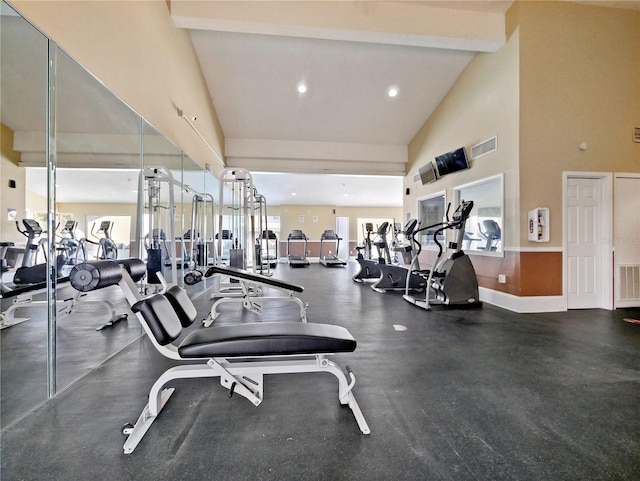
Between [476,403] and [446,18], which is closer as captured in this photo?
[476,403]

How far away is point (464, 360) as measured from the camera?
2.31 m

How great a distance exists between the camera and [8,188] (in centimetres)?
164

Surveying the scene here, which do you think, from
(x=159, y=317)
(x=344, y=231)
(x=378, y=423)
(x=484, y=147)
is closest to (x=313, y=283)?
(x=484, y=147)

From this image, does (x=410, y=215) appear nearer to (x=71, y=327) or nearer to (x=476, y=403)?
(x=476, y=403)

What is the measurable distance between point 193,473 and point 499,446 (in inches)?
57.0

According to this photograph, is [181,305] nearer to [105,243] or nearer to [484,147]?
[105,243]

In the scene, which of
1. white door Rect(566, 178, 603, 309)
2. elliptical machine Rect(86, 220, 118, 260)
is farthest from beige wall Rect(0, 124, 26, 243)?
white door Rect(566, 178, 603, 309)

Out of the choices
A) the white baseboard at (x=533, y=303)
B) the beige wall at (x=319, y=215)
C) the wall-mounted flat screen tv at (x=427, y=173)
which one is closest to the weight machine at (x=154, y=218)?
the white baseboard at (x=533, y=303)

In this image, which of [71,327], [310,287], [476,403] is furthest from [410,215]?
[71,327]

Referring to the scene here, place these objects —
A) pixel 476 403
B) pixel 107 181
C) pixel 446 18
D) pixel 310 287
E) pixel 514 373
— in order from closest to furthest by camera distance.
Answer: pixel 476 403, pixel 514 373, pixel 107 181, pixel 446 18, pixel 310 287

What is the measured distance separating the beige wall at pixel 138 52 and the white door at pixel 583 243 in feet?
19.2

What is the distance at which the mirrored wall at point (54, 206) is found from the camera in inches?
65.5

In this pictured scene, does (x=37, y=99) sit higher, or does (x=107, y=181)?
(x=37, y=99)

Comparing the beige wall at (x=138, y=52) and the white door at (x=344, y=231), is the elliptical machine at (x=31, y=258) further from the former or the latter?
the white door at (x=344, y=231)
